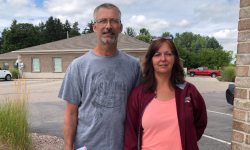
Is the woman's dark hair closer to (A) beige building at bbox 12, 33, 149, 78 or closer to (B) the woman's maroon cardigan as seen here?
(B) the woman's maroon cardigan

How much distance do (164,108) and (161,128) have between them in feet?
0.61

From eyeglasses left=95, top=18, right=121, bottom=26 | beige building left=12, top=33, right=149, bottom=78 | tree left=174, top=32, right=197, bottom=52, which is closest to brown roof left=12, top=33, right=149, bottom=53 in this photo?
beige building left=12, top=33, right=149, bottom=78

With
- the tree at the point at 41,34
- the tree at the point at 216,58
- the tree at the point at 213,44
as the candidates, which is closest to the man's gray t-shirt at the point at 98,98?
the tree at the point at 216,58

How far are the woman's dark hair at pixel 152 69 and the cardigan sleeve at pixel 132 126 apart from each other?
201 mm

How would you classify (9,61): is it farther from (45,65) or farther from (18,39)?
(18,39)

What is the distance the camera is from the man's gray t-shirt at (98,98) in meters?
1.94

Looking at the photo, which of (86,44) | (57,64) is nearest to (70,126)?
(86,44)

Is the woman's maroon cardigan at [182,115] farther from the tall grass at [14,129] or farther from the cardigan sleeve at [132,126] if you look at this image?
the tall grass at [14,129]

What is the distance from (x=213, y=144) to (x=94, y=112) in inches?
150

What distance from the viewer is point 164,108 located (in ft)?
6.07

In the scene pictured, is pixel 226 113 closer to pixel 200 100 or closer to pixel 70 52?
pixel 200 100

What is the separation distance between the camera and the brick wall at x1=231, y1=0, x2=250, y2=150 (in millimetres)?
1839

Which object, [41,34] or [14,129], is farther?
[41,34]

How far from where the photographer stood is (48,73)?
1051 inches
